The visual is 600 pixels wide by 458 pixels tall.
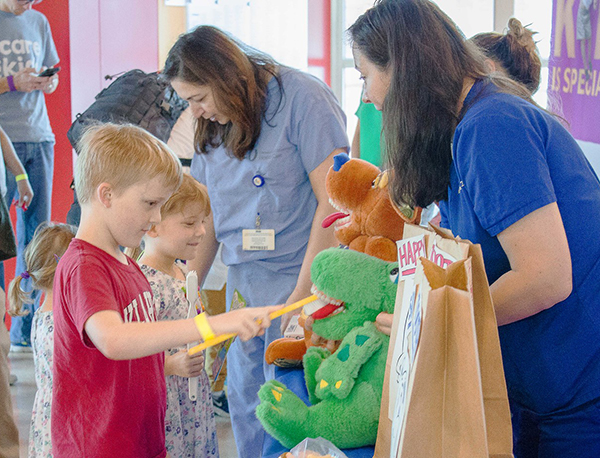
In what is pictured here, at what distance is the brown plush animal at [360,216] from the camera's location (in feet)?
4.77

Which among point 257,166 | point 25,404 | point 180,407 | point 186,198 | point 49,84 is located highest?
point 49,84

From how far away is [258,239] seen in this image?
1884mm

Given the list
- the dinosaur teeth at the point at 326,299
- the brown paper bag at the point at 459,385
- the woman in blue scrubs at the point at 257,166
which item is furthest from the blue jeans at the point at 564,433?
the woman in blue scrubs at the point at 257,166

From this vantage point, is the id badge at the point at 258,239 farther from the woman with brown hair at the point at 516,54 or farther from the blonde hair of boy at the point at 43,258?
the woman with brown hair at the point at 516,54

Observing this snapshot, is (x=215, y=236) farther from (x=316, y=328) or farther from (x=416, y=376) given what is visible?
(x=416, y=376)

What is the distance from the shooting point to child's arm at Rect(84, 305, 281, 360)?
111cm

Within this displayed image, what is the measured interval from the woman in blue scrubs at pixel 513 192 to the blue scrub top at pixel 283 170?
67 cm

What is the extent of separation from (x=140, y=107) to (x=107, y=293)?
2.01m

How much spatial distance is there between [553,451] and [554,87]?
1.13m

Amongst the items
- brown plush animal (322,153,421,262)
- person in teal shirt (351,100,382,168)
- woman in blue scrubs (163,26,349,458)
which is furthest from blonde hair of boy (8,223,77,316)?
person in teal shirt (351,100,382,168)

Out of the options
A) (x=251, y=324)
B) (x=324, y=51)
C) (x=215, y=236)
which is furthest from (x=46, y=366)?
(x=324, y=51)

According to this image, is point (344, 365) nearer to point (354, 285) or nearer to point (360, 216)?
point (354, 285)

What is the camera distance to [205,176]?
6.66ft

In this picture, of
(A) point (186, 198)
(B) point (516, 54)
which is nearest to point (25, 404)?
(A) point (186, 198)
